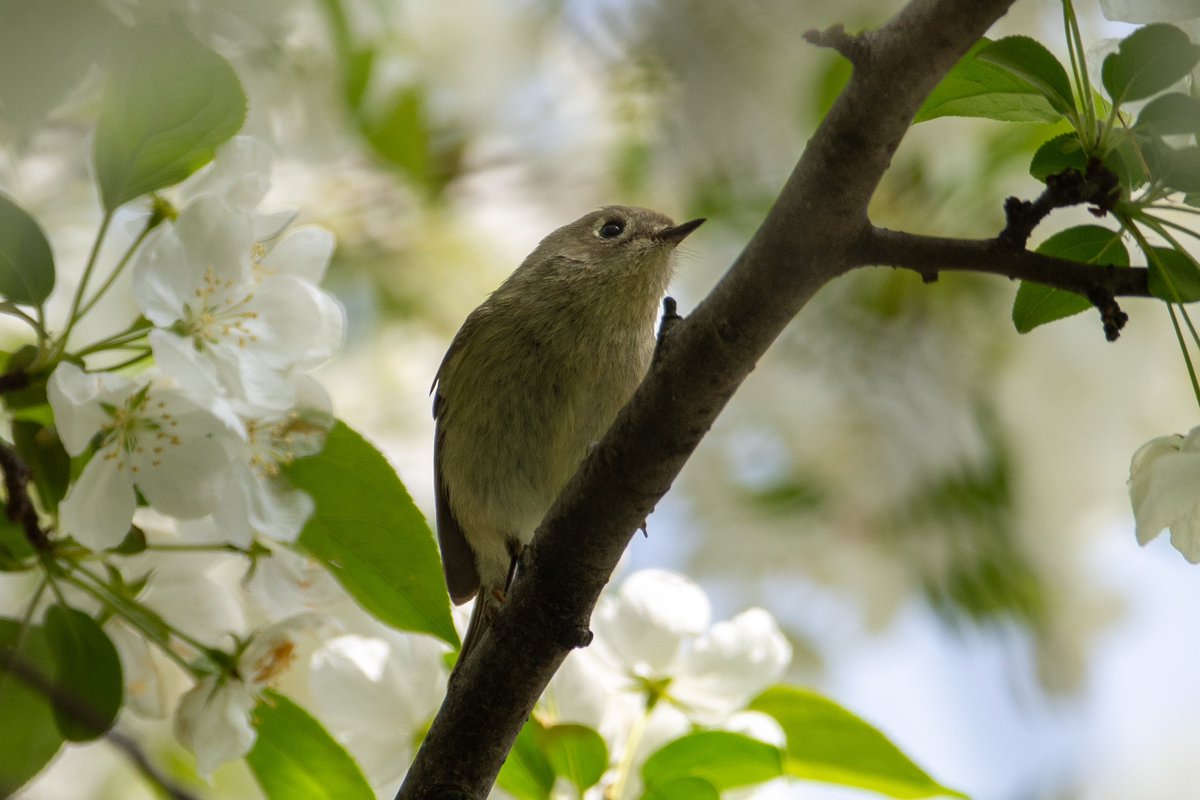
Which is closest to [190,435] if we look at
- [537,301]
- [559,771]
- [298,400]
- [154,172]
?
[298,400]

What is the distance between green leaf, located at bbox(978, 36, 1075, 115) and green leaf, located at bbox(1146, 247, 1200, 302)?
0.16 metres

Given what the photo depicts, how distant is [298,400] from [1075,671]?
2.40 m

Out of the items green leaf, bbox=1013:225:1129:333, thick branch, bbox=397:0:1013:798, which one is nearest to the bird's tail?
thick branch, bbox=397:0:1013:798

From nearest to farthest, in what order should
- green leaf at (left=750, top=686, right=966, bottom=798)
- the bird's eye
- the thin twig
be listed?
the thin twig → green leaf at (left=750, top=686, right=966, bottom=798) → the bird's eye

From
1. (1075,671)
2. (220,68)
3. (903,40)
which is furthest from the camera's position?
(1075,671)

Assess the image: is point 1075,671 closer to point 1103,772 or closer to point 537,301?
point 1103,772

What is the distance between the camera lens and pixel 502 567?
2.43 meters

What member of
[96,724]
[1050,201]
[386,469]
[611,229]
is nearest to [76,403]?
[386,469]

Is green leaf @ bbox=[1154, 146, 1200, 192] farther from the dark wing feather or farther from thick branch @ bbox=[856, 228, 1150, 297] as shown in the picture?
the dark wing feather

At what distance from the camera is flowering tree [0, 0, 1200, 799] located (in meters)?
1.06

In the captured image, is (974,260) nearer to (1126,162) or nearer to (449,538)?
(1126,162)

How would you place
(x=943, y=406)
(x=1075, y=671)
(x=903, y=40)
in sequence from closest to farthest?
(x=903, y=40)
(x=943, y=406)
(x=1075, y=671)

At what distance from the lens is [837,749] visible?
1.60 metres

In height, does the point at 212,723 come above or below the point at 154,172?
below
